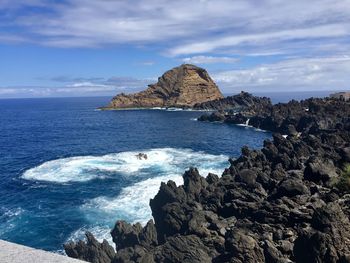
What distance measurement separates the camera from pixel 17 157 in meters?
81.5

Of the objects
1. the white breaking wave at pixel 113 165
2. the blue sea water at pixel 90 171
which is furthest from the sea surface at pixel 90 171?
the blue sea water at pixel 90 171

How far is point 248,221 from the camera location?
31.4 m

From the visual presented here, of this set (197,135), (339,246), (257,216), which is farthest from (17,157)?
(339,246)

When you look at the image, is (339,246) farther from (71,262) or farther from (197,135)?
(197,135)

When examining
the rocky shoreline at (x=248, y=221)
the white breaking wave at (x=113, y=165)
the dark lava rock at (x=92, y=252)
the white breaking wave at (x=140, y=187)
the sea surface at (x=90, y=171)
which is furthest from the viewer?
the white breaking wave at (x=113, y=165)

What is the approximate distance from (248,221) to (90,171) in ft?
131

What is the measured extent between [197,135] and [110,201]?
63596 millimetres

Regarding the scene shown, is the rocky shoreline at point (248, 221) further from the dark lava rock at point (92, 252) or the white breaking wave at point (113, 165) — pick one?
the white breaking wave at point (113, 165)

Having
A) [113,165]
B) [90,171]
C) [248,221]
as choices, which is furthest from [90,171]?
[248,221]

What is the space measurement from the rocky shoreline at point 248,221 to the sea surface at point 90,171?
6.96 meters

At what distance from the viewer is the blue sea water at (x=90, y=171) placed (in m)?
42.8

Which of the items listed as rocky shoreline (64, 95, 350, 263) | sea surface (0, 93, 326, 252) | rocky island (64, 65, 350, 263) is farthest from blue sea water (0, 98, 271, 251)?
rocky island (64, 65, 350, 263)

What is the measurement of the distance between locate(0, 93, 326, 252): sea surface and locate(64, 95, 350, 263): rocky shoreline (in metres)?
6.96

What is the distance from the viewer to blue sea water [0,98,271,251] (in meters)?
42.8
